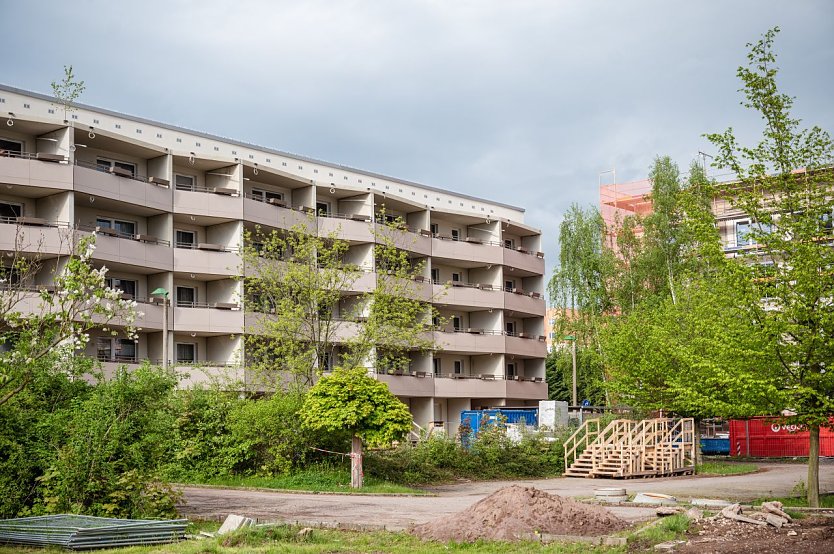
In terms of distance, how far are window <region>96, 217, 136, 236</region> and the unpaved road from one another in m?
20.5

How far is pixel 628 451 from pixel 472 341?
24.7 meters

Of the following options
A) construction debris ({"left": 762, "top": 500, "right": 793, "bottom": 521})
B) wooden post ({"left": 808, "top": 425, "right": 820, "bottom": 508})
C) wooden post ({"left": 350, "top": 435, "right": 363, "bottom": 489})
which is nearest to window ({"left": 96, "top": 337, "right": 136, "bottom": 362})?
wooden post ({"left": 350, "top": 435, "right": 363, "bottom": 489})

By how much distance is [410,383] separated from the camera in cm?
5791

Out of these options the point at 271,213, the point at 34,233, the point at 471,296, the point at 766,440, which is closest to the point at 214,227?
the point at 271,213

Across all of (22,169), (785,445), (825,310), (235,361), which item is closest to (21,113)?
(22,169)

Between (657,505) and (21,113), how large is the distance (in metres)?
33.3

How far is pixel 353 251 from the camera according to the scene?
5731cm

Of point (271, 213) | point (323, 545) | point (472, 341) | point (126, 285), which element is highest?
point (271, 213)

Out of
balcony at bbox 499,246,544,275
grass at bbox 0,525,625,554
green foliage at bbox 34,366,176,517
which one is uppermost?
balcony at bbox 499,246,544,275

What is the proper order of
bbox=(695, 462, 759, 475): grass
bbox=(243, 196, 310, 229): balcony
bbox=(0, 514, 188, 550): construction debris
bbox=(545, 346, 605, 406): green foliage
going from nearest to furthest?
bbox=(0, 514, 188, 550): construction debris → bbox=(695, 462, 759, 475): grass → bbox=(243, 196, 310, 229): balcony → bbox=(545, 346, 605, 406): green foliage

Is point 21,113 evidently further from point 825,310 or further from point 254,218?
point 825,310

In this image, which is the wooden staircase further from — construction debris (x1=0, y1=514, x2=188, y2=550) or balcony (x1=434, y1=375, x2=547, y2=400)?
construction debris (x1=0, y1=514, x2=188, y2=550)

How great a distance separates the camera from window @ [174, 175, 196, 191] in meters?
49.2

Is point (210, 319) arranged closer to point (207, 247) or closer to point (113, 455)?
point (207, 247)
